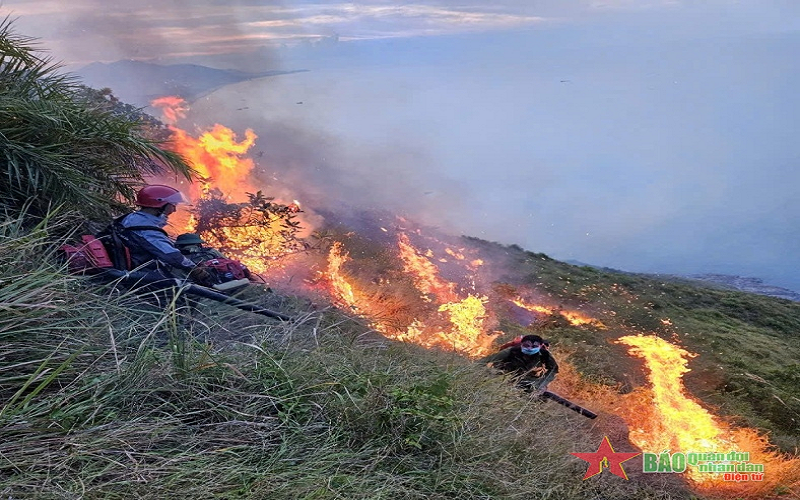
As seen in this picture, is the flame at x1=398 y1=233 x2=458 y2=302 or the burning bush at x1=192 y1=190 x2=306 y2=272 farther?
the flame at x1=398 y1=233 x2=458 y2=302

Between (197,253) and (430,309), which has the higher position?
(197,253)

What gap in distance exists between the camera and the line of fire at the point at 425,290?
9.00 meters

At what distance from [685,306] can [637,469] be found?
13.5 metres

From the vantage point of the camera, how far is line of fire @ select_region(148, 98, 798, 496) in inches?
354

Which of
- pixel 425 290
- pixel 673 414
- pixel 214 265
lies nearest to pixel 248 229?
pixel 425 290

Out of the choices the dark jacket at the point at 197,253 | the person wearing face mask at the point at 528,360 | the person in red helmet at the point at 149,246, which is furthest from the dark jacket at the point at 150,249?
the person wearing face mask at the point at 528,360

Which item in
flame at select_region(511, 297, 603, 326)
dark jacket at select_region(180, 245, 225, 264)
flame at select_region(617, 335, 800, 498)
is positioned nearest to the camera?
dark jacket at select_region(180, 245, 225, 264)

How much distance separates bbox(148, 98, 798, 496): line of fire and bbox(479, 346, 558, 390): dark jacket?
1778mm

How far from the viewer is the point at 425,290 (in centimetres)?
1469

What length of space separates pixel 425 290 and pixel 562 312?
4.26m

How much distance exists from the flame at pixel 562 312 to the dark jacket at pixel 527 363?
743 centimetres

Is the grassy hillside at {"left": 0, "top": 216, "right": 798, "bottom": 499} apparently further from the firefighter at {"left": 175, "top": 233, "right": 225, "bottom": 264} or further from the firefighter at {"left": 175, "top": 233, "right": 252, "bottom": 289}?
the firefighter at {"left": 175, "top": 233, "right": 225, "bottom": 264}

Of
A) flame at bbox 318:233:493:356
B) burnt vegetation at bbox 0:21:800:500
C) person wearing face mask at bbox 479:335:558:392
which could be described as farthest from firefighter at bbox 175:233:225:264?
flame at bbox 318:233:493:356

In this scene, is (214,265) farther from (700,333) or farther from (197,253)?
(700,333)
